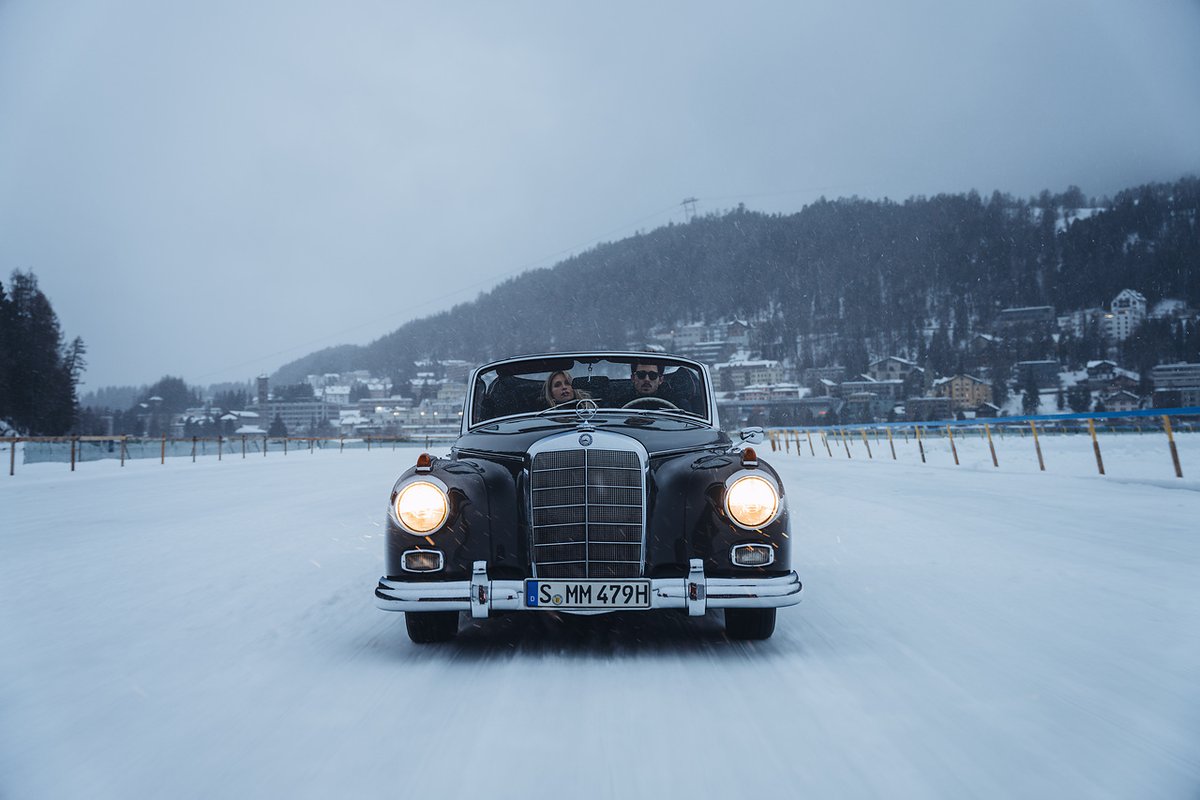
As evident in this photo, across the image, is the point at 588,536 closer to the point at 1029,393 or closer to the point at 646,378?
the point at 646,378

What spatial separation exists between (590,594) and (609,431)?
0.91 metres

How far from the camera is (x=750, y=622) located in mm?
4094

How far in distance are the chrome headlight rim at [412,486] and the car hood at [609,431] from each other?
447 millimetres

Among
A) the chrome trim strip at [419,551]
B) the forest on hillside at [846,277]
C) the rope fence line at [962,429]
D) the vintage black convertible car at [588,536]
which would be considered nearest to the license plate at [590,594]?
the vintage black convertible car at [588,536]

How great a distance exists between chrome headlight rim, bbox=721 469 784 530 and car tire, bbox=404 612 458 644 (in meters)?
1.50

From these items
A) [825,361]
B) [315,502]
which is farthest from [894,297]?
[315,502]

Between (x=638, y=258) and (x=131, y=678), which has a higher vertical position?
(x=638, y=258)

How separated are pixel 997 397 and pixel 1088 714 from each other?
102 meters

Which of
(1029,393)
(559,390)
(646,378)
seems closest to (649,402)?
(646,378)

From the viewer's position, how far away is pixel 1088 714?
2.99m

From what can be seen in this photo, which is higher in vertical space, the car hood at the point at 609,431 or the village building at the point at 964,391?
the village building at the point at 964,391

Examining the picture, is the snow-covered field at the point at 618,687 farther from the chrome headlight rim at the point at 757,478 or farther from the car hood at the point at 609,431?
the car hood at the point at 609,431

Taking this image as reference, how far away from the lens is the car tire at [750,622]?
4078mm

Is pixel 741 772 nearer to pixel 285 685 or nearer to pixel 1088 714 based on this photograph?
pixel 1088 714
